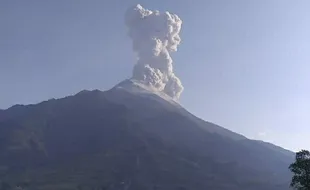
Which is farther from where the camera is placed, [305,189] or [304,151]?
[304,151]

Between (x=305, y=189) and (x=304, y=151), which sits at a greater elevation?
(x=304, y=151)
